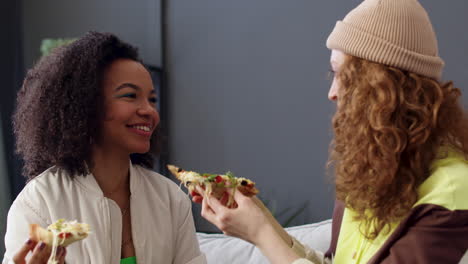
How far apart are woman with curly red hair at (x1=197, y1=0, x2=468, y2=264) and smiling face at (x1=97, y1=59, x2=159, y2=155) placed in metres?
0.59

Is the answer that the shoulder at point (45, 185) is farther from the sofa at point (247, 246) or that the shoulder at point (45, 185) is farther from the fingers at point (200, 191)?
the sofa at point (247, 246)

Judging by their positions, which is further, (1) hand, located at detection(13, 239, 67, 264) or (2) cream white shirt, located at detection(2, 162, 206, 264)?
(2) cream white shirt, located at detection(2, 162, 206, 264)

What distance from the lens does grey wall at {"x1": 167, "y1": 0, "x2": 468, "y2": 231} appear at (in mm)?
3197

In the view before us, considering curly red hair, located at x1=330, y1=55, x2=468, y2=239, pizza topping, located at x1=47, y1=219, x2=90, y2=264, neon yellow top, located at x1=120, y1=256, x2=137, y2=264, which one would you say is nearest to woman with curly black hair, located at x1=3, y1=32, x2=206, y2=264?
neon yellow top, located at x1=120, y1=256, x2=137, y2=264

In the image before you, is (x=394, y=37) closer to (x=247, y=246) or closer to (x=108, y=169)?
(x=108, y=169)

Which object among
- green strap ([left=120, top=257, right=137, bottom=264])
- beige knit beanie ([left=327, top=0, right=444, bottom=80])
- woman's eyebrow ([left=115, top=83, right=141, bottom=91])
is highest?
beige knit beanie ([left=327, top=0, right=444, bottom=80])

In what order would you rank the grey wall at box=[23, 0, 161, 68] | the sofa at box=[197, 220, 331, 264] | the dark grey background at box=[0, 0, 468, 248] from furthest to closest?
the grey wall at box=[23, 0, 161, 68] < the dark grey background at box=[0, 0, 468, 248] < the sofa at box=[197, 220, 331, 264]

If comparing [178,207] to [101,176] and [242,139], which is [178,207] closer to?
[101,176]

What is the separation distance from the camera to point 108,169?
183cm

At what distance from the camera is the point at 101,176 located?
5.98 feet

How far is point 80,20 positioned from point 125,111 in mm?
2264

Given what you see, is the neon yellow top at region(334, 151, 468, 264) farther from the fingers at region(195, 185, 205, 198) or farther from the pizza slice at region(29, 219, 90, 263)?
the pizza slice at region(29, 219, 90, 263)

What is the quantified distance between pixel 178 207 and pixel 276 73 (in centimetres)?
158

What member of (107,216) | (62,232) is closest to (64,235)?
(62,232)
